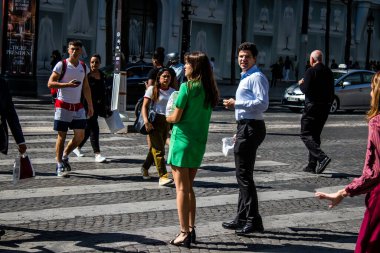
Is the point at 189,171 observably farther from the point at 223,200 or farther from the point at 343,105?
the point at 343,105

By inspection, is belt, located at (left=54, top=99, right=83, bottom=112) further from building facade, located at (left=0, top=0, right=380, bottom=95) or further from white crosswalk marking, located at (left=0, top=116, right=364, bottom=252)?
building facade, located at (left=0, top=0, right=380, bottom=95)

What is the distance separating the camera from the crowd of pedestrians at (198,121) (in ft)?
16.0

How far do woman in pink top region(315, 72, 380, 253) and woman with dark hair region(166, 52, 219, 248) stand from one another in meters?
1.97

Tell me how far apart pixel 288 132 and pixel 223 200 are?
28.4 feet

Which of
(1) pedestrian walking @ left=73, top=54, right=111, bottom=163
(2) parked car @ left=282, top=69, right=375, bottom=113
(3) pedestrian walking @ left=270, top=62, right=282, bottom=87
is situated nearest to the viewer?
(1) pedestrian walking @ left=73, top=54, right=111, bottom=163

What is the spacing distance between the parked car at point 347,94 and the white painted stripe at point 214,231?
16010 millimetres

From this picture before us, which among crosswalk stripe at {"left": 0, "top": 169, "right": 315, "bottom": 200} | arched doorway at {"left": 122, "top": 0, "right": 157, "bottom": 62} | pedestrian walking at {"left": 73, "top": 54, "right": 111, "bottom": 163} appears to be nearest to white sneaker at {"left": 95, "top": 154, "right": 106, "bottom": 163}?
pedestrian walking at {"left": 73, "top": 54, "right": 111, "bottom": 163}

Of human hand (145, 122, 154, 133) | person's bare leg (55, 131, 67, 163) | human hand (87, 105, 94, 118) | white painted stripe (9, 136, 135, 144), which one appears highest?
human hand (87, 105, 94, 118)

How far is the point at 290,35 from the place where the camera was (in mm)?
49375

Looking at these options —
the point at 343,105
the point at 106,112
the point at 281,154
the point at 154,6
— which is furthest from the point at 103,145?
the point at 154,6

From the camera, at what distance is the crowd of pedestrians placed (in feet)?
16.0

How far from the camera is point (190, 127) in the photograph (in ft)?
22.1

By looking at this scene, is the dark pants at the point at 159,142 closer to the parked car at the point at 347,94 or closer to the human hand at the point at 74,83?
the human hand at the point at 74,83

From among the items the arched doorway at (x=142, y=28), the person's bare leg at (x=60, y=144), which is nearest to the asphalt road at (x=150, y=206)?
the person's bare leg at (x=60, y=144)
